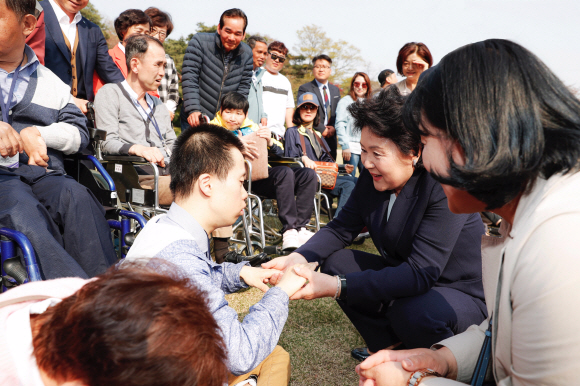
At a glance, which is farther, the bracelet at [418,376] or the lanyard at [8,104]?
the lanyard at [8,104]

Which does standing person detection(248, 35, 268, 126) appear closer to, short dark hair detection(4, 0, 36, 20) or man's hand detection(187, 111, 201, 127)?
man's hand detection(187, 111, 201, 127)

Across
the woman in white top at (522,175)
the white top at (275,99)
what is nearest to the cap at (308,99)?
the white top at (275,99)

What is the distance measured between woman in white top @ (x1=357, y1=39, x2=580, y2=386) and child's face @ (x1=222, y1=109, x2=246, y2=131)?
390 centimetres

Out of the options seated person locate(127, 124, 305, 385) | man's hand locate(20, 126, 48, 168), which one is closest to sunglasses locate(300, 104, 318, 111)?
seated person locate(127, 124, 305, 385)

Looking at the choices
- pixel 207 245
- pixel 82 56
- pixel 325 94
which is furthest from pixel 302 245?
pixel 325 94

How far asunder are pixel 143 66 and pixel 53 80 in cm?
138

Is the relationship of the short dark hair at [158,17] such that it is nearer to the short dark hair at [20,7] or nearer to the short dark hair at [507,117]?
the short dark hair at [20,7]

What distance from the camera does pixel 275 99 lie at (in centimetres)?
679

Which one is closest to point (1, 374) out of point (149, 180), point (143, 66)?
point (149, 180)

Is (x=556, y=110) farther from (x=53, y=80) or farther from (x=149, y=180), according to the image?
(x=149, y=180)

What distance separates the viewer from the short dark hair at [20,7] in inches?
84.8

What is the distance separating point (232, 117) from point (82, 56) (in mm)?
1736

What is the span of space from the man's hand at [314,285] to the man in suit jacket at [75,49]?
2.45 meters

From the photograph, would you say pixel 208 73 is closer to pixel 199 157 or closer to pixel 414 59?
pixel 414 59
